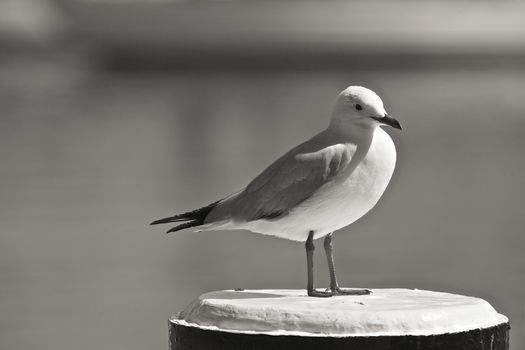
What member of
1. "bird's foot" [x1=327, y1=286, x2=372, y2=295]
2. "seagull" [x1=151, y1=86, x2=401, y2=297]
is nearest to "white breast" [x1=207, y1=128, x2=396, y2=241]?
"seagull" [x1=151, y1=86, x2=401, y2=297]

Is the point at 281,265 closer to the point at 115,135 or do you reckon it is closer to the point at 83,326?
the point at 83,326

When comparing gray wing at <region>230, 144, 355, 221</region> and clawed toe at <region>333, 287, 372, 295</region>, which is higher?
gray wing at <region>230, 144, 355, 221</region>

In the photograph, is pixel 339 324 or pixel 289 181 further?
pixel 289 181

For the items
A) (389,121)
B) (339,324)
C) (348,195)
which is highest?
(389,121)

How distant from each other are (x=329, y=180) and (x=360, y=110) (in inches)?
6.1

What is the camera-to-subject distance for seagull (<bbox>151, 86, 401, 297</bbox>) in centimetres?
256

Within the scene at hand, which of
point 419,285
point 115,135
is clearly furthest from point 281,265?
point 115,135

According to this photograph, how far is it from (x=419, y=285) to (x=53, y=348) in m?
1.89

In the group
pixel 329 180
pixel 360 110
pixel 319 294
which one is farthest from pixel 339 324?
pixel 360 110

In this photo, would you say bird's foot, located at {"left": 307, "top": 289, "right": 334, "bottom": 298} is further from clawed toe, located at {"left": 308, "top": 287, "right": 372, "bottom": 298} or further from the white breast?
the white breast

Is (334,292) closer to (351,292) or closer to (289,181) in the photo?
(351,292)

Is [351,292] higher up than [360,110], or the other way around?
[360,110]

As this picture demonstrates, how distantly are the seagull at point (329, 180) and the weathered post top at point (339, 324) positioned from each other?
0.19 meters

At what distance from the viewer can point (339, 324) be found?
2283mm
